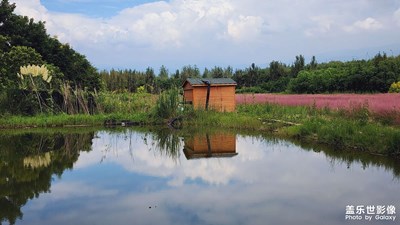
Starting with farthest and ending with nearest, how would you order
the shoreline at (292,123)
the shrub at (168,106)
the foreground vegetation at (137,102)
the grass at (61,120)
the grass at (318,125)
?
1. the shrub at (168,106)
2. the grass at (61,120)
3. the foreground vegetation at (137,102)
4. the shoreline at (292,123)
5. the grass at (318,125)

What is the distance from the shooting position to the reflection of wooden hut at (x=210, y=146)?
335 inches

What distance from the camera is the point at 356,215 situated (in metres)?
4.59

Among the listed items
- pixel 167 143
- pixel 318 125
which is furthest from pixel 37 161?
pixel 318 125

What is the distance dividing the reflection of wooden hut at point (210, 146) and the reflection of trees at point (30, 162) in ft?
7.85

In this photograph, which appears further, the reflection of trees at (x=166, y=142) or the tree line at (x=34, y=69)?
the tree line at (x=34, y=69)

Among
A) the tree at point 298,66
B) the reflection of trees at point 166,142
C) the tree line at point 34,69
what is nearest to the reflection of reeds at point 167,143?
the reflection of trees at point 166,142

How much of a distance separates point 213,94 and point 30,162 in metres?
8.84

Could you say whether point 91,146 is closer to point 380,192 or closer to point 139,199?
point 139,199

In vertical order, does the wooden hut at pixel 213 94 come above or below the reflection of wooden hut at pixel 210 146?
above

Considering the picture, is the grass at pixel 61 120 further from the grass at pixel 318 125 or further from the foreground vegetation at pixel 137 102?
the grass at pixel 318 125

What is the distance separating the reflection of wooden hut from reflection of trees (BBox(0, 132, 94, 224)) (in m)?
2.39

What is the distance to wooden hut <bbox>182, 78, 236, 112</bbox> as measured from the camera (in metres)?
15.6

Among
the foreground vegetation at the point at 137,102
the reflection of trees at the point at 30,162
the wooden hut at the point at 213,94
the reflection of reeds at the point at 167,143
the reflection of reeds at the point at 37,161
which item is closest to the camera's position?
the reflection of trees at the point at 30,162

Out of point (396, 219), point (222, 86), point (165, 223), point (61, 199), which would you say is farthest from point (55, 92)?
point (396, 219)
